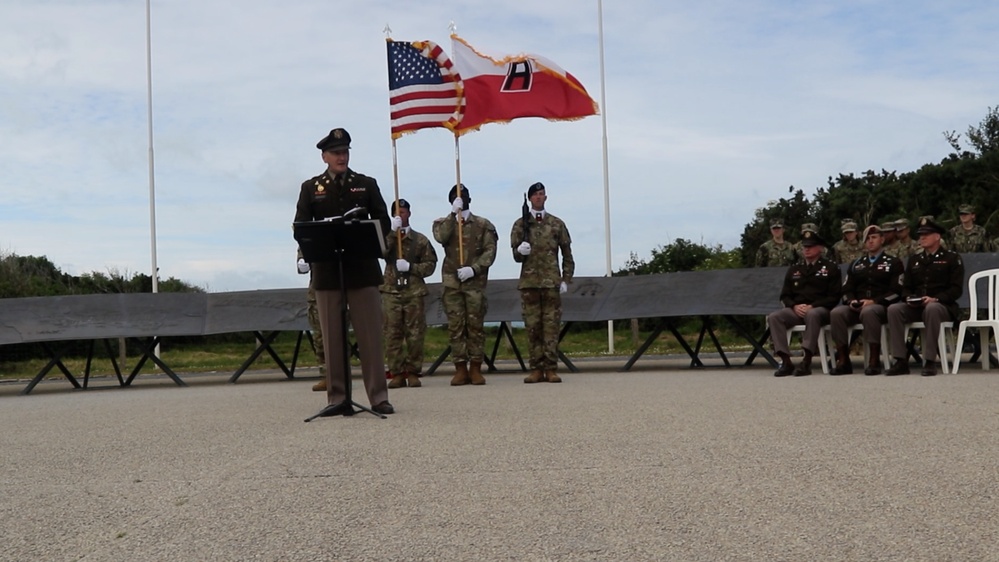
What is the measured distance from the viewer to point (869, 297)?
41.6 ft

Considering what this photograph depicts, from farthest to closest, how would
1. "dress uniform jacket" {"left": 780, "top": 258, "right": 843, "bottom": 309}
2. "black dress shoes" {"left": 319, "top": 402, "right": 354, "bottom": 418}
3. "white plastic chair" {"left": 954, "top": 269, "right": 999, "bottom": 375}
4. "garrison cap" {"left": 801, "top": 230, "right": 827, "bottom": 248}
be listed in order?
"garrison cap" {"left": 801, "top": 230, "right": 827, "bottom": 248} → "dress uniform jacket" {"left": 780, "top": 258, "right": 843, "bottom": 309} → "white plastic chair" {"left": 954, "top": 269, "right": 999, "bottom": 375} → "black dress shoes" {"left": 319, "top": 402, "right": 354, "bottom": 418}

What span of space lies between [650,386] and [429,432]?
435 cm

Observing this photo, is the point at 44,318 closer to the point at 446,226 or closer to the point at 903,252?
→ the point at 446,226

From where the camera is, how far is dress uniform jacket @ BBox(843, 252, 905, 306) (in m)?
12.5

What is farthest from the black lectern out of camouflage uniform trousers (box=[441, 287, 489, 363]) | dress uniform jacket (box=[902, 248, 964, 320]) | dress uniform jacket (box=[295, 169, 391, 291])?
dress uniform jacket (box=[902, 248, 964, 320])

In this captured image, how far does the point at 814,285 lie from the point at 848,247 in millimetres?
3816

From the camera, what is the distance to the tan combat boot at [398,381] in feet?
41.3

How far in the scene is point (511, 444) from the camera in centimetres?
652

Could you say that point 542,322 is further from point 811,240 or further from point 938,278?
point 938,278

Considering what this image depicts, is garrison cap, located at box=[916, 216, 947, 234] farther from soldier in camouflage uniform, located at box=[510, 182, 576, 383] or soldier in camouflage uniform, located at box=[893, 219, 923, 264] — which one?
soldier in camouflage uniform, located at box=[510, 182, 576, 383]

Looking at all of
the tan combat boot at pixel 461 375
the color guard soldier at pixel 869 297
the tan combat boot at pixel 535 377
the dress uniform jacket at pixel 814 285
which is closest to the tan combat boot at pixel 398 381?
the tan combat boot at pixel 461 375

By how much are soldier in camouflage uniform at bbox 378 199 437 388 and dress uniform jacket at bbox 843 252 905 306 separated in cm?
473

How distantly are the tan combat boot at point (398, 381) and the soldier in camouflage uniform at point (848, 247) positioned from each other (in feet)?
23.0

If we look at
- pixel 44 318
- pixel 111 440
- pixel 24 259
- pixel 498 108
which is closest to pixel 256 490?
pixel 111 440
